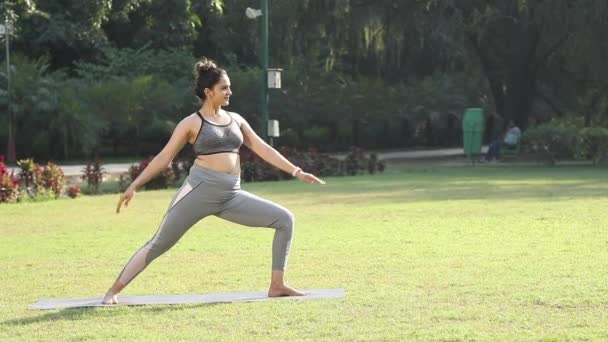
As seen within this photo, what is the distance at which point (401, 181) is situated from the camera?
30.5 m

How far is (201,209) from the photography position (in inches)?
402

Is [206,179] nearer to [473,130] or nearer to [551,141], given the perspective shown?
[551,141]

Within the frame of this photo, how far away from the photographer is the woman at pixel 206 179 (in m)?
10.1

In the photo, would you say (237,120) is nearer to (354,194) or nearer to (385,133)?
(354,194)

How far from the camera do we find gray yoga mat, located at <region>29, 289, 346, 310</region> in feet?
33.8

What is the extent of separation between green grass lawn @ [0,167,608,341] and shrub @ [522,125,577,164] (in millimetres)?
14604

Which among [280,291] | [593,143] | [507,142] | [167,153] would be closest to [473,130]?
[507,142]

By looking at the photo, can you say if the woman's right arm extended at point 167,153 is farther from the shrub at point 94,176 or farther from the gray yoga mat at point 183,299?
the shrub at point 94,176

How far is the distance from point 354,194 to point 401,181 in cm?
459

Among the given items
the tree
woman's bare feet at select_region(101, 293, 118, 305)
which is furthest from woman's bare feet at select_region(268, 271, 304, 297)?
the tree

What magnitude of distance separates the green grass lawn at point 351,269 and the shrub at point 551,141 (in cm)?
1460

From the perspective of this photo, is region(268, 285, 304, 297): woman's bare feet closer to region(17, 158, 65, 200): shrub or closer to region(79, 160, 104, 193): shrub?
region(17, 158, 65, 200): shrub

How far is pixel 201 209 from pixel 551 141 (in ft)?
102

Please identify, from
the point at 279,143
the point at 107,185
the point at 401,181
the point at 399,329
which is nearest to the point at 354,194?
the point at 401,181
